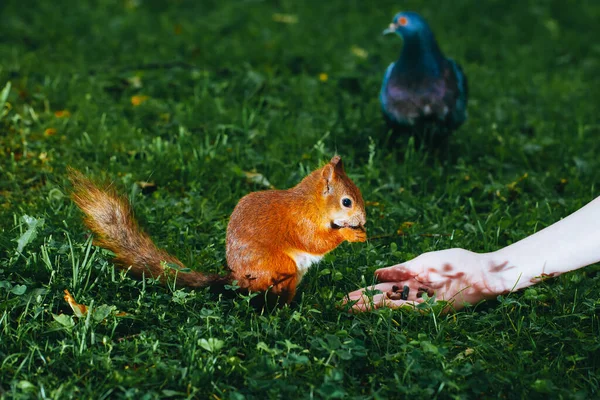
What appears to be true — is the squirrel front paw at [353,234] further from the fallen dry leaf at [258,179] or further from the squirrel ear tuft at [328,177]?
the fallen dry leaf at [258,179]

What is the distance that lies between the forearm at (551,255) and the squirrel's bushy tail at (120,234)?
1094mm

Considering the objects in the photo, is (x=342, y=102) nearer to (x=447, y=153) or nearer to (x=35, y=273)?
(x=447, y=153)

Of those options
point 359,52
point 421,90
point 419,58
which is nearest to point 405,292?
point 421,90

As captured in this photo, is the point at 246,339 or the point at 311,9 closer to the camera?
the point at 246,339

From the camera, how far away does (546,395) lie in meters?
2.42

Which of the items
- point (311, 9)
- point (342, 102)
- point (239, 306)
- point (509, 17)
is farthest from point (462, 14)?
point (239, 306)

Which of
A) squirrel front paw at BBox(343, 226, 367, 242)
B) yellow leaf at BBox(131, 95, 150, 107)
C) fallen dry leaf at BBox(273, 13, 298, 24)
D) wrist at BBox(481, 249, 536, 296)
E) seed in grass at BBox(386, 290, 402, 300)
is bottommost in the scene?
fallen dry leaf at BBox(273, 13, 298, 24)

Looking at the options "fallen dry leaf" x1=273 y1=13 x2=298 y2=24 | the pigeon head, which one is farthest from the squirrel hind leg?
"fallen dry leaf" x1=273 y1=13 x2=298 y2=24

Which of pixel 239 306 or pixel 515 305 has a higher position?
pixel 239 306

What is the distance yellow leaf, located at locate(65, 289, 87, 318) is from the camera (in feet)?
8.64

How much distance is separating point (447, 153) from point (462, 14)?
129 inches

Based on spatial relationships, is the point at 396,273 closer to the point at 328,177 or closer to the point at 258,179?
the point at 328,177

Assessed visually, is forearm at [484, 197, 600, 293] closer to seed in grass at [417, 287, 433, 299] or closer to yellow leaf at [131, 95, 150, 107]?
seed in grass at [417, 287, 433, 299]

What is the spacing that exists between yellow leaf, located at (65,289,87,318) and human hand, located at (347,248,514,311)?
1003 millimetres
